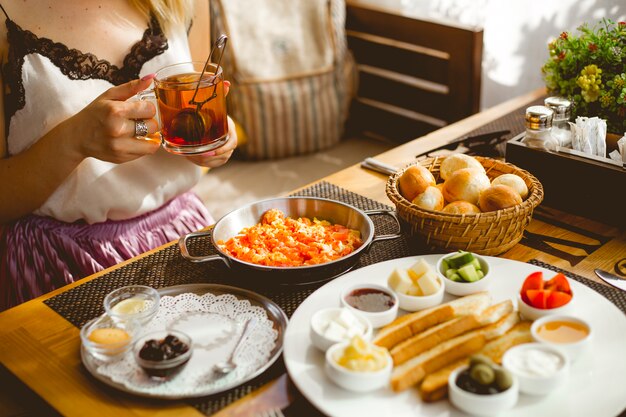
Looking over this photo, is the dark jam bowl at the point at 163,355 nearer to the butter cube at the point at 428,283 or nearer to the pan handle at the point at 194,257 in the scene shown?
the pan handle at the point at 194,257

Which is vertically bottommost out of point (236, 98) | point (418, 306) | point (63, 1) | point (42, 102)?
point (236, 98)

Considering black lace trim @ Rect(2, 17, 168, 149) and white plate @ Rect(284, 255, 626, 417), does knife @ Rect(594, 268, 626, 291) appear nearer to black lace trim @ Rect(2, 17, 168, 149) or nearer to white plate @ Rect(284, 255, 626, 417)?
white plate @ Rect(284, 255, 626, 417)

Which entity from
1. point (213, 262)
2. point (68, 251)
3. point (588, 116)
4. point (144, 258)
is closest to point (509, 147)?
point (588, 116)

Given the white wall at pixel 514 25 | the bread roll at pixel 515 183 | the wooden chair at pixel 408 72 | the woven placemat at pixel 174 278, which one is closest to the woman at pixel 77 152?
the woven placemat at pixel 174 278

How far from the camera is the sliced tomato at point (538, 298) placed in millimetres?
1227

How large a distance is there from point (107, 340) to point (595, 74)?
1.33 m

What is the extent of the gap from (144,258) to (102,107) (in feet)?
1.11

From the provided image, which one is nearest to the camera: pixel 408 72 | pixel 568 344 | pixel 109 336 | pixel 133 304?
pixel 568 344

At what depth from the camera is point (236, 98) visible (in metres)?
3.25

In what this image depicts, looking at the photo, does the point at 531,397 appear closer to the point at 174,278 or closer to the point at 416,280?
the point at 416,280

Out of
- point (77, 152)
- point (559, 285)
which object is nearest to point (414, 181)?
point (559, 285)

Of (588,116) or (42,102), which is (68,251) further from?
(588,116)

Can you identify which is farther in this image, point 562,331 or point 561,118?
point 561,118

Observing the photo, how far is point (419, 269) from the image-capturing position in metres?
1.32
